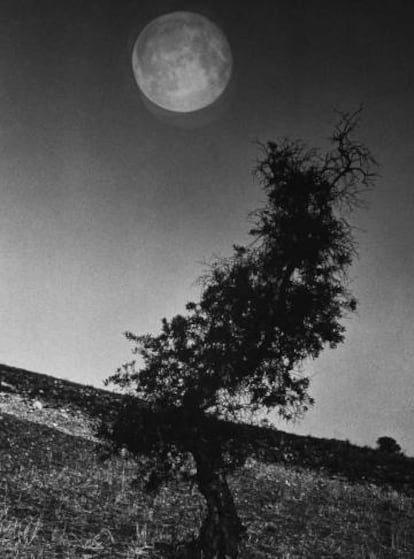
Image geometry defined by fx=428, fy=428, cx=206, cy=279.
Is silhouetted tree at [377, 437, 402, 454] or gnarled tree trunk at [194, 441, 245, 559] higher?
silhouetted tree at [377, 437, 402, 454]

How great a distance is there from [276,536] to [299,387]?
4929mm

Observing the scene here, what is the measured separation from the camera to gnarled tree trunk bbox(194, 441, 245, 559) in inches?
376

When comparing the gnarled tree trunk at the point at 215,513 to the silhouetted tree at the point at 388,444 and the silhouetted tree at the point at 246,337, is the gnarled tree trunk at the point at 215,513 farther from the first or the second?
the silhouetted tree at the point at 388,444

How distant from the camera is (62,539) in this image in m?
9.28

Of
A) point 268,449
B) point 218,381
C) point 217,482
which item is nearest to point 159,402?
point 218,381

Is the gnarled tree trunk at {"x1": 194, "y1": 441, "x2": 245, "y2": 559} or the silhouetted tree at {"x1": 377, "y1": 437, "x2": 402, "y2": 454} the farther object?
the silhouetted tree at {"x1": 377, "y1": 437, "x2": 402, "y2": 454}

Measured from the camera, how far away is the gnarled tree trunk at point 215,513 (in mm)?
9562

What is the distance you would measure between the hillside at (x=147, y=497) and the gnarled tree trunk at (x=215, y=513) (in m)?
0.97

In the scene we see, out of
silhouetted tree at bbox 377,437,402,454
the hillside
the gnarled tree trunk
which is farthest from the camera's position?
silhouetted tree at bbox 377,437,402,454

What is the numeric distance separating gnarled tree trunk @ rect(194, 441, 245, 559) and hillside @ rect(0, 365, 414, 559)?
971 mm

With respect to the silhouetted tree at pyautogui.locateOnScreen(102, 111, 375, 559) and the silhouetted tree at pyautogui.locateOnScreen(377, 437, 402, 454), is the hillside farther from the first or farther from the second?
the silhouetted tree at pyautogui.locateOnScreen(377, 437, 402, 454)

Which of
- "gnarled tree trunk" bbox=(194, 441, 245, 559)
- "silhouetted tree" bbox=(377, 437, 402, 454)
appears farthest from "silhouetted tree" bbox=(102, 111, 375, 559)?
"silhouetted tree" bbox=(377, 437, 402, 454)

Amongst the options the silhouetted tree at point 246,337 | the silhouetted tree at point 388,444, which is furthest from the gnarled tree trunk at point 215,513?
the silhouetted tree at point 388,444

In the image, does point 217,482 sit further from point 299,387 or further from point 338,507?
point 338,507
